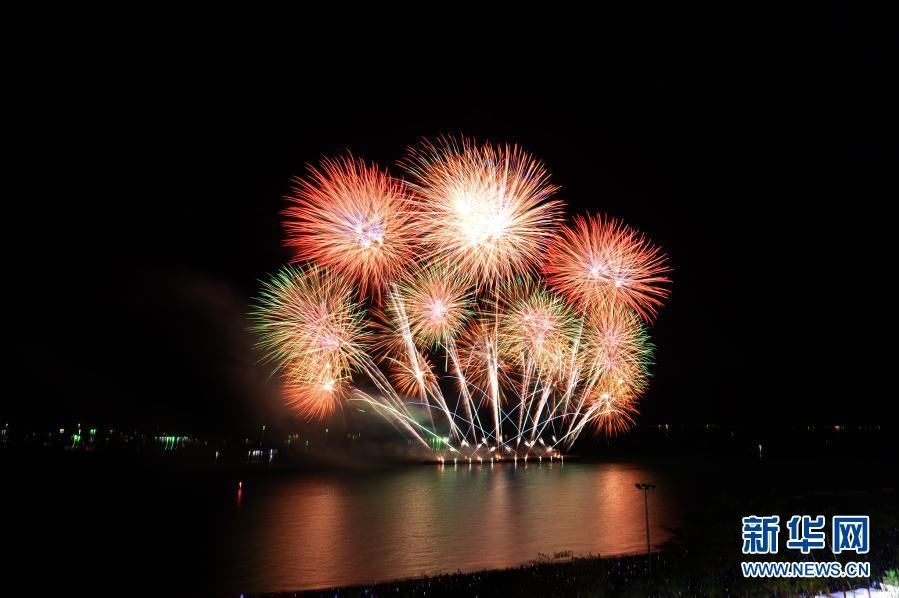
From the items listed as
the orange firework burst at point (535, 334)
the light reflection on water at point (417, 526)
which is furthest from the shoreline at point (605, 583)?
the orange firework burst at point (535, 334)

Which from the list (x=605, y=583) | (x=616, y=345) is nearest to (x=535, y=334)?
(x=616, y=345)

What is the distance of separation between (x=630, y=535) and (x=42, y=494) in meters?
22.1

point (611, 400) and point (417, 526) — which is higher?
A: point (611, 400)

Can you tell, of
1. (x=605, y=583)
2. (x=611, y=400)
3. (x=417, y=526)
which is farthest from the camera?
(x=611, y=400)

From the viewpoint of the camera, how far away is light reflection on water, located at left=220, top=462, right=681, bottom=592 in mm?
11766

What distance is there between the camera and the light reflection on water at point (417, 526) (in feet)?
38.6

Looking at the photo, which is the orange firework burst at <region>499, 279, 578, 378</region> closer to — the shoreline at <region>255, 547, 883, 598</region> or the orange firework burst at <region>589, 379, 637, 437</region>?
the orange firework burst at <region>589, 379, 637, 437</region>

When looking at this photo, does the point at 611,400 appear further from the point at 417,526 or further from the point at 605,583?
the point at 605,583

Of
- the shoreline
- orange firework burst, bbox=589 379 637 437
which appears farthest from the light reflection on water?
orange firework burst, bbox=589 379 637 437

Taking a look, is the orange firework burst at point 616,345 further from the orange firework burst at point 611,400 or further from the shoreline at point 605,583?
the shoreline at point 605,583

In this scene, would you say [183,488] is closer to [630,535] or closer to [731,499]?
[630,535]

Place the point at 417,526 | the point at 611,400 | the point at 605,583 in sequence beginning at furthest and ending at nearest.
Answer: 1. the point at 611,400
2. the point at 417,526
3. the point at 605,583

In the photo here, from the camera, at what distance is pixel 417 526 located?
16.4 meters

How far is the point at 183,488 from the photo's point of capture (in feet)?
89.5
